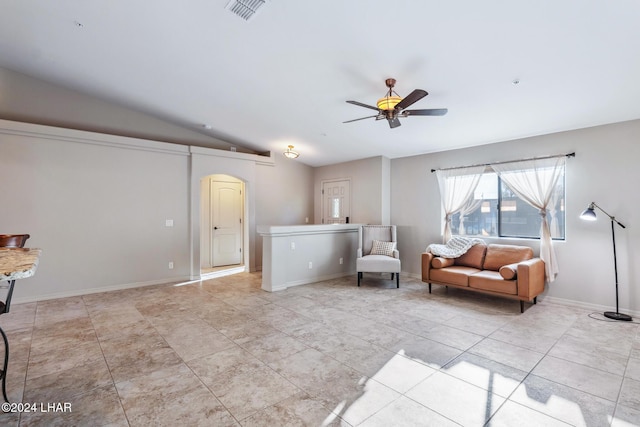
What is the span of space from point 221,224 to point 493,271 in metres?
5.76

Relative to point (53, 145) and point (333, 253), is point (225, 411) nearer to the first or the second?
point (333, 253)

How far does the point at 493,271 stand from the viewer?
4785mm

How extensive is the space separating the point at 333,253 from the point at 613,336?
4.11 m

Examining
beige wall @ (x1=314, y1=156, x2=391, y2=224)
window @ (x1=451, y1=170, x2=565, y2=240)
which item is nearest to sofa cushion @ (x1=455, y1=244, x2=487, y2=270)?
window @ (x1=451, y1=170, x2=565, y2=240)

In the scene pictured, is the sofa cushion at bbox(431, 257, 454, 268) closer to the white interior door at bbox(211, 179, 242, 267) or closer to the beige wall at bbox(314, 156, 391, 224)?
the beige wall at bbox(314, 156, 391, 224)

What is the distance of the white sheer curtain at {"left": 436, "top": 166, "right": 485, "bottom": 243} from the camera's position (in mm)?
5375

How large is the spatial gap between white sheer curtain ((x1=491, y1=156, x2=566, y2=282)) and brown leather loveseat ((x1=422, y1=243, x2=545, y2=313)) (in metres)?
0.18

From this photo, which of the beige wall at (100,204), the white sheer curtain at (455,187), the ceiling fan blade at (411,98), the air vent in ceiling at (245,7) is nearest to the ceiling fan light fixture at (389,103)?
the ceiling fan blade at (411,98)

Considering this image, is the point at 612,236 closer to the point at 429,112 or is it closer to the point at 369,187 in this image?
the point at 429,112

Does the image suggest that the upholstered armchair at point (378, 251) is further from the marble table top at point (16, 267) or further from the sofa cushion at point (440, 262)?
the marble table top at point (16, 267)

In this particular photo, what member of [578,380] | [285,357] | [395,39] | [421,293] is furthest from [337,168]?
[578,380]

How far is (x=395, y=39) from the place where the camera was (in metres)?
2.94

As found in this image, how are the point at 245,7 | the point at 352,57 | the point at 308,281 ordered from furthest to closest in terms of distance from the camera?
the point at 308,281
the point at 352,57
the point at 245,7

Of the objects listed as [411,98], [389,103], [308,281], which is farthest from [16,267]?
[308,281]
